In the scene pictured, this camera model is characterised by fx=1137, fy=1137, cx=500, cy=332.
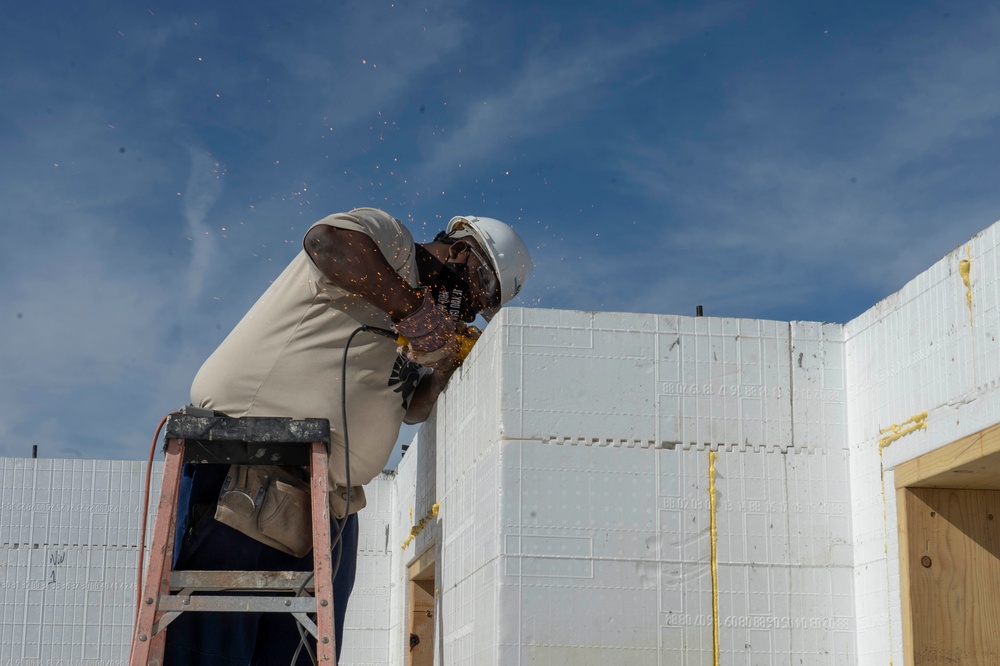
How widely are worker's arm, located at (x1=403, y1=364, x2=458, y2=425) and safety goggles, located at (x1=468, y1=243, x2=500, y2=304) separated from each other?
0.30m

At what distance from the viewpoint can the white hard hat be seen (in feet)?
11.6

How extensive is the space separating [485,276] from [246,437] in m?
0.92

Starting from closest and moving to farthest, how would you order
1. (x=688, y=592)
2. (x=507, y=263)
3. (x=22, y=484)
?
1. (x=688, y=592)
2. (x=507, y=263)
3. (x=22, y=484)

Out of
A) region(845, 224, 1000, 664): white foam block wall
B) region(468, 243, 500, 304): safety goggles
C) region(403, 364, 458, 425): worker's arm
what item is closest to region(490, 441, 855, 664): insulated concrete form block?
region(845, 224, 1000, 664): white foam block wall

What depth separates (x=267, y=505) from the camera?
10.8ft

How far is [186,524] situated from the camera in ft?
10.9

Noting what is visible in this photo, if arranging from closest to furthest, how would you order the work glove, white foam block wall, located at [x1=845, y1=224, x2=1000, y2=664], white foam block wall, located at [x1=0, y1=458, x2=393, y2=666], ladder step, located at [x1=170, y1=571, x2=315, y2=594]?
white foam block wall, located at [x1=845, y1=224, x2=1000, y2=664]
ladder step, located at [x1=170, y1=571, x2=315, y2=594]
the work glove
white foam block wall, located at [x1=0, y1=458, x2=393, y2=666]

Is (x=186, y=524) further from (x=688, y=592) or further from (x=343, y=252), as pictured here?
(x=688, y=592)

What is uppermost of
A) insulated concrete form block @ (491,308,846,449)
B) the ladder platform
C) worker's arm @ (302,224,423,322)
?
worker's arm @ (302,224,423,322)

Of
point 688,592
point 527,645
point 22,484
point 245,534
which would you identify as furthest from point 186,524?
point 22,484

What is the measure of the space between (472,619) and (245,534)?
0.71m

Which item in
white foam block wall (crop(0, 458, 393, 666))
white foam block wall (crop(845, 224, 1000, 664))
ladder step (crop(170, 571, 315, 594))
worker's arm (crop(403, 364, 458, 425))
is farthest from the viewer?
white foam block wall (crop(0, 458, 393, 666))

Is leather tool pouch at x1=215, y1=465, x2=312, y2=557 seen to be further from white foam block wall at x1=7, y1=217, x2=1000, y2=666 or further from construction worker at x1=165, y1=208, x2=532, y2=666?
white foam block wall at x1=7, y1=217, x2=1000, y2=666

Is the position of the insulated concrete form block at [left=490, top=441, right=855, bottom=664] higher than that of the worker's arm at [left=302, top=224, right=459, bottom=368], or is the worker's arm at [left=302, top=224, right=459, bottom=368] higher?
the worker's arm at [left=302, top=224, right=459, bottom=368]
